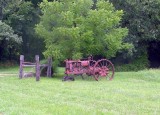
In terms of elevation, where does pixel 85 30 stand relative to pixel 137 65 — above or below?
above

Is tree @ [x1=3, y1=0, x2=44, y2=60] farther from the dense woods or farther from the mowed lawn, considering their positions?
the mowed lawn

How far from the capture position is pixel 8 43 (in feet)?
108

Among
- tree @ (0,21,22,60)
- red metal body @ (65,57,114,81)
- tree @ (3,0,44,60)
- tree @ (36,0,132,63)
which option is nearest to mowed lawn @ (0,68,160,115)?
red metal body @ (65,57,114,81)

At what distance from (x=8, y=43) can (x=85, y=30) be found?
40.3ft

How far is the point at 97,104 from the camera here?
12.0 meters

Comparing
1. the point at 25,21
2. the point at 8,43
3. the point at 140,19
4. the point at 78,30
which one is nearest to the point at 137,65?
the point at 140,19

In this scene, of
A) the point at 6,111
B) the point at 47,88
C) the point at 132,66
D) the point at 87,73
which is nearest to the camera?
the point at 6,111

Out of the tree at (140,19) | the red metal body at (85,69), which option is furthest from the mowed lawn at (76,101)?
the tree at (140,19)

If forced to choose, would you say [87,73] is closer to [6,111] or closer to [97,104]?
[97,104]

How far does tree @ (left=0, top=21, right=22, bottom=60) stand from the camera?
27.4m

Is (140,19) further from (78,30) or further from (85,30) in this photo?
(78,30)

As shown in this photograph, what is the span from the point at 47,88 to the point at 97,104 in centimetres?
453

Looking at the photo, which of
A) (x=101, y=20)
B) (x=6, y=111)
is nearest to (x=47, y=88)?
(x=6, y=111)

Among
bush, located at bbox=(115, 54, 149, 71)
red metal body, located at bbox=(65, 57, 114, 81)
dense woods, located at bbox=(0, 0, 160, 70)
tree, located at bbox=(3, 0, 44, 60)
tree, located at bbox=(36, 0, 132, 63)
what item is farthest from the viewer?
bush, located at bbox=(115, 54, 149, 71)
